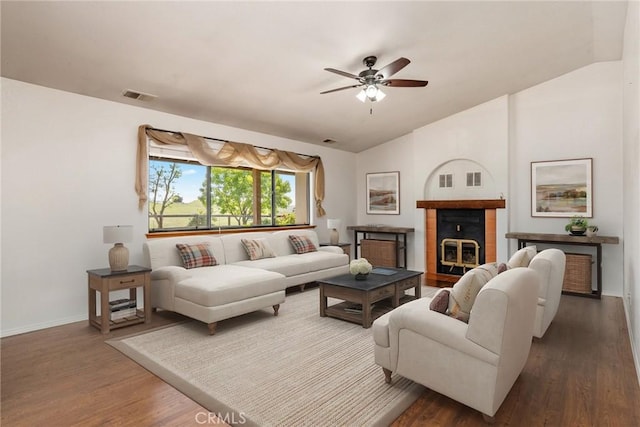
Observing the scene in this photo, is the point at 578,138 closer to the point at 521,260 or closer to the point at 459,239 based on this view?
the point at 459,239

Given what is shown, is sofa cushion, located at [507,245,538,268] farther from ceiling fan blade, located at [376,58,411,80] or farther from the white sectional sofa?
the white sectional sofa

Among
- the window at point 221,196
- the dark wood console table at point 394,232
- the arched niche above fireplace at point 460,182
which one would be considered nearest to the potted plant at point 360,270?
the window at point 221,196

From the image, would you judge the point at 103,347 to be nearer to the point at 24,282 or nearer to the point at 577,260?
the point at 24,282

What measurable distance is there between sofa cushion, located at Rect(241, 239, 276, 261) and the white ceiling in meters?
1.86

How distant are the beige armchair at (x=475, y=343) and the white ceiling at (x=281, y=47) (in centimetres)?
262

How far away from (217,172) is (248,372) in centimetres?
369

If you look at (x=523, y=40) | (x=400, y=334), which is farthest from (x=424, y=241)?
(x=400, y=334)

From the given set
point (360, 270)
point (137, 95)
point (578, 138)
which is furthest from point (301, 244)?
point (578, 138)

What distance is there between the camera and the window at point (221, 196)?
5043mm

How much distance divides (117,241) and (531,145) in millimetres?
6183

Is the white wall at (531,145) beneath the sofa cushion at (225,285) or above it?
above

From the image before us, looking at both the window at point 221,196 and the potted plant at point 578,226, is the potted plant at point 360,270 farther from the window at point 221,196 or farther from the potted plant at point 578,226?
the potted plant at point 578,226

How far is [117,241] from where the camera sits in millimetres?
3799

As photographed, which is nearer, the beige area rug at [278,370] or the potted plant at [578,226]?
the beige area rug at [278,370]
